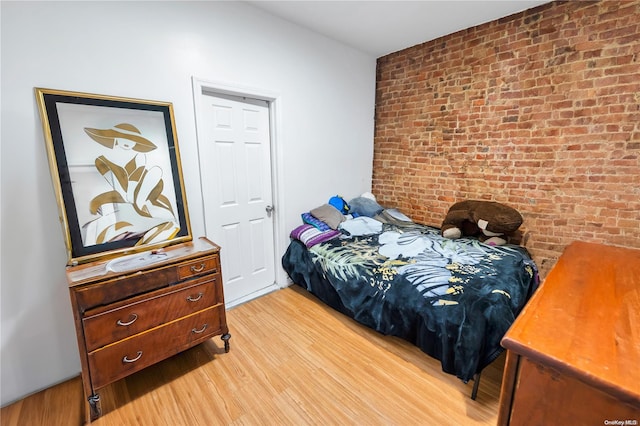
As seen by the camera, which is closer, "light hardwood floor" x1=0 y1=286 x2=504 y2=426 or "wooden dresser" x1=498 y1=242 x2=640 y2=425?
"wooden dresser" x1=498 y1=242 x2=640 y2=425

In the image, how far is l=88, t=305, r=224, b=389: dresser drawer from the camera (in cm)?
152

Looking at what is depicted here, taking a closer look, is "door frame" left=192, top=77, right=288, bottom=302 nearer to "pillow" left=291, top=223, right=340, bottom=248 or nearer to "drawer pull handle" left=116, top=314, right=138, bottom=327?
"pillow" left=291, top=223, right=340, bottom=248

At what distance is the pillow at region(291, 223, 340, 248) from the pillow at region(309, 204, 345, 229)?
0.11 meters

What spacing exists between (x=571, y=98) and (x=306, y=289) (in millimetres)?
2991

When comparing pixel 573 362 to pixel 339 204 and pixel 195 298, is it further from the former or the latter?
pixel 339 204

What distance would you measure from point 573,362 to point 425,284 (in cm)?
116

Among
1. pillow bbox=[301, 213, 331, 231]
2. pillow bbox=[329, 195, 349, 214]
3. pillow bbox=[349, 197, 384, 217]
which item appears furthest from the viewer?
pillow bbox=[349, 197, 384, 217]

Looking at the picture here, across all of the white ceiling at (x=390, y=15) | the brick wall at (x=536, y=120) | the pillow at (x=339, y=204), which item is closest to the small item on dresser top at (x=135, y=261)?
the pillow at (x=339, y=204)

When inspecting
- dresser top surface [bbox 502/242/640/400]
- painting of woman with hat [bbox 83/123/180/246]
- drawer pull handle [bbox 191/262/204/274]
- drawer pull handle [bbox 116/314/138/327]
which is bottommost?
drawer pull handle [bbox 116/314/138/327]

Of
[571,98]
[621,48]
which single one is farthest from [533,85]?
[621,48]

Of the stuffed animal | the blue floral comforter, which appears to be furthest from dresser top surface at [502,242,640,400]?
the stuffed animal

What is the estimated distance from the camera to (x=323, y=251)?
103 inches

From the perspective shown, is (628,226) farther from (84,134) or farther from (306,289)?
(84,134)

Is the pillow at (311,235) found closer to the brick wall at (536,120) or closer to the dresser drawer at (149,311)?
the dresser drawer at (149,311)
